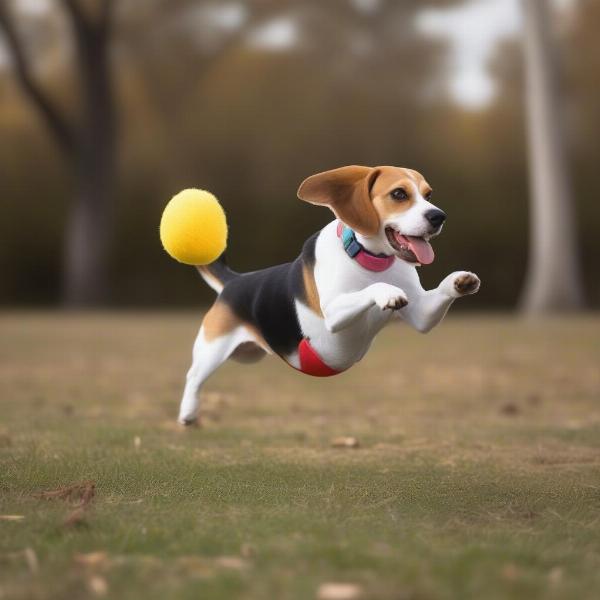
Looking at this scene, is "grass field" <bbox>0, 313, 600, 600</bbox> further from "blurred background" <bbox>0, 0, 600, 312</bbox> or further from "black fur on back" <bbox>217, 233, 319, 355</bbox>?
"blurred background" <bbox>0, 0, 600, 312</bbox>

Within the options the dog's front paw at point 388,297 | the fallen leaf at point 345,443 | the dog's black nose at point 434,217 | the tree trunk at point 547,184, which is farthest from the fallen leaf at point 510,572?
the tree trunk at point 547,184

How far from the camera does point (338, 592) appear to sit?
2.73 metres

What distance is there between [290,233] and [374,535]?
20307mm

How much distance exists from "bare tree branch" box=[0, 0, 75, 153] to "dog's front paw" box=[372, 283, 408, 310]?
1920cm

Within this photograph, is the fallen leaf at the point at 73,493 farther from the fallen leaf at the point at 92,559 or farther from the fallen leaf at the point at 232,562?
the fallen leaf at the point at 232,562

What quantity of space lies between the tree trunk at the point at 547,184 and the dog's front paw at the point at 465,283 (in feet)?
49.9

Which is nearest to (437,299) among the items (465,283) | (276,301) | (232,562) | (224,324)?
(465,283)

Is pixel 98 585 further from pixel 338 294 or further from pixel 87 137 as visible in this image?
pixel 87 137

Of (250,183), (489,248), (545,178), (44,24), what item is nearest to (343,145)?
(250,183)

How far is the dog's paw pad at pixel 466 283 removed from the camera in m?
3.83

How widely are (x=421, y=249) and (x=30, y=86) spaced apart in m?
19.2

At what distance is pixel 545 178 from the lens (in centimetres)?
1870

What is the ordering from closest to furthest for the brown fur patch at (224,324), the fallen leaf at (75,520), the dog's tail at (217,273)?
1. the fallen leaf at (75,520)
2. the brown fur patch at (224,324)
3. the dog's tail at (217,273)

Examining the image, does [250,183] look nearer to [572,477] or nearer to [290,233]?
[290,233]
